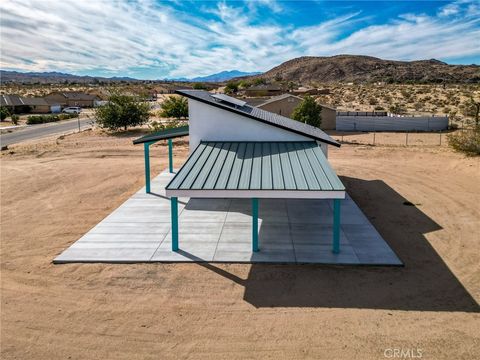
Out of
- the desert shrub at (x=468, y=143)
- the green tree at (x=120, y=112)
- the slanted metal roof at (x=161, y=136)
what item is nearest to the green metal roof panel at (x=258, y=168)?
the slanted metal roof at (x=161, y=136)

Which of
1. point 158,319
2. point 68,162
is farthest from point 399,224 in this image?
point 68,162

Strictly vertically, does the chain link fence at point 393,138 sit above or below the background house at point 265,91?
below

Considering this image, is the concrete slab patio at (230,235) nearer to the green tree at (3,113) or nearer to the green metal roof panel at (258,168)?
the green metal roof panel at (258,168)

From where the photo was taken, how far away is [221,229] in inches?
543

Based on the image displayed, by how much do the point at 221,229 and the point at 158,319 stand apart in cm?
533

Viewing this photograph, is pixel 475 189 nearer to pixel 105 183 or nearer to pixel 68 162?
pixel 105 183

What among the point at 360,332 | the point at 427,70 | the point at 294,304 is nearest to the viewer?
the point at 360,332

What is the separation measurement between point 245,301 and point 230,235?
3.94m

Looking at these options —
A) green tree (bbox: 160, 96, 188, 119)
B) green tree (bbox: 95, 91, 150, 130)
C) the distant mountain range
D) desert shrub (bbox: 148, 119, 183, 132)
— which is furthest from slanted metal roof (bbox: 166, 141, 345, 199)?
the distant mountain range

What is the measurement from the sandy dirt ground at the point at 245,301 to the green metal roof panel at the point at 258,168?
2.33 metres

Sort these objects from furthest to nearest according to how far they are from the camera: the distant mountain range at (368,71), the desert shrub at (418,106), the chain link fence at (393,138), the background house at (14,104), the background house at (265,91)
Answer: the distant mountain range at (368,71), the background house at (265,91), the background house at (14,104), the desert shrub at (418,106), the chain link fence at (393,138)

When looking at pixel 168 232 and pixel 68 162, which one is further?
pixel 68 162

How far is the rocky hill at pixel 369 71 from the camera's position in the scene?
115 metres

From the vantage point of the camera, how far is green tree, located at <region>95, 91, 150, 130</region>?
1697 inches
